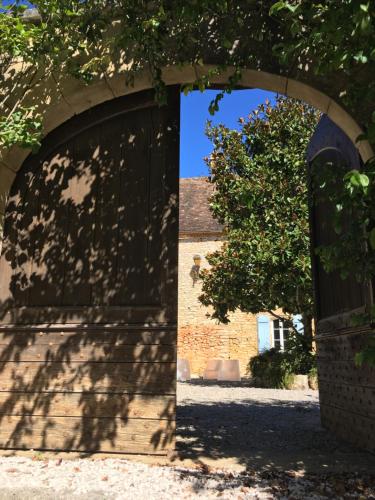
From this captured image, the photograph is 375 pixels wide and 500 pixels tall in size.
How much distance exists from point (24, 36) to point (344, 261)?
307 centimetres

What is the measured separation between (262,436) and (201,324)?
38.6 ft

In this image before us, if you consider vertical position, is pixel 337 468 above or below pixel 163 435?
below

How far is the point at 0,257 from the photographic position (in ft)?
13.7

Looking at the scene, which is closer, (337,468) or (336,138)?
(337,468)

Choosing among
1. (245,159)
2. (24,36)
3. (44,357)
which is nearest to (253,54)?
(24,36)

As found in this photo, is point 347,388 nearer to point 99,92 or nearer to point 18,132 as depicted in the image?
point 99,92

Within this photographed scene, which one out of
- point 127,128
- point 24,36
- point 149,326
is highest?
point 24,36

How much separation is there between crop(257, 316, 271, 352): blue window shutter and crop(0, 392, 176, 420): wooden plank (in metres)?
12.9

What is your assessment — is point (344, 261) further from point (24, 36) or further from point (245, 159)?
point (245, 159)

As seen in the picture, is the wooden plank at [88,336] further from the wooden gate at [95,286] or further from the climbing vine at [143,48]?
the climbing vine at [143,48]

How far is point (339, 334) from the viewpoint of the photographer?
186 inches

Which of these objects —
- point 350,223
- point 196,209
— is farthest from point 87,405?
point 196,209

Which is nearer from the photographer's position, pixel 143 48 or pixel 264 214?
pixel 143 48

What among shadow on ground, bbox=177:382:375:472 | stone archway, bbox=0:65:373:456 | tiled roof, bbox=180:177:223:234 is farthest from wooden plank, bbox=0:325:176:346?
tiled roof, bbox=180:177:223:234
